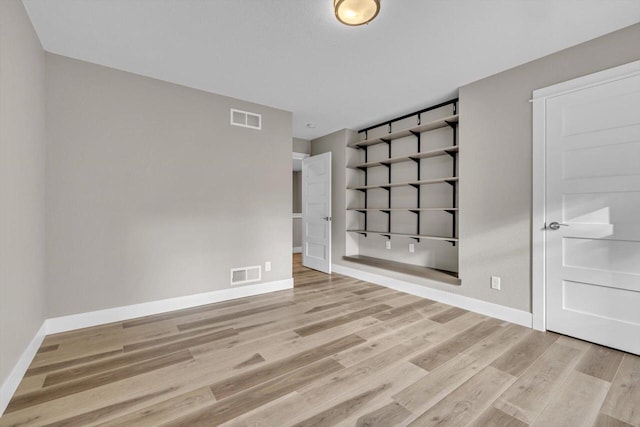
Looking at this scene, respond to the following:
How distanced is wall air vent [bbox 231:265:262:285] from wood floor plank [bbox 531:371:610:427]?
2.89m

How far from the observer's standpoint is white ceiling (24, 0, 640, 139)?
1886mm

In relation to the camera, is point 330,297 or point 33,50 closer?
point 33,50

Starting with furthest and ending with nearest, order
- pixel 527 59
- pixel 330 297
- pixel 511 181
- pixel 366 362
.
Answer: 1. pixel 330 297
2. pixel 511 181
3. pixel 527 59
4. pixel 366 362

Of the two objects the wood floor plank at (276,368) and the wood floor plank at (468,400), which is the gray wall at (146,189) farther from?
the wood floor plank at (468,400)

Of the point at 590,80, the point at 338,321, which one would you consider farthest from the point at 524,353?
the point at 590,80

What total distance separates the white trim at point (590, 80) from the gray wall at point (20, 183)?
384 centimetres

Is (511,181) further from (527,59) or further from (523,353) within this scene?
(523,353)

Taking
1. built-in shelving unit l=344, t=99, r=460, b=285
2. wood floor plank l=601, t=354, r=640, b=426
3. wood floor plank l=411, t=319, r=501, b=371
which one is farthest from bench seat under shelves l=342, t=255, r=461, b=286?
wood floor plank l=601, t=354, r=640, b=426

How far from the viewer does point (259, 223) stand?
3615 mm

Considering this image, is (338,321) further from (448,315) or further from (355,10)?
(355,10)

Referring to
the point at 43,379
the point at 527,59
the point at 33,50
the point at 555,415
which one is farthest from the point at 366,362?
the point at 33,50

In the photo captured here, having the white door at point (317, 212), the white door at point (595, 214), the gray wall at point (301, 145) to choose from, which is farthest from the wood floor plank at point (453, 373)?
the gray wall at point (301, 145)

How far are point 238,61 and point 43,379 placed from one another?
9.02ft

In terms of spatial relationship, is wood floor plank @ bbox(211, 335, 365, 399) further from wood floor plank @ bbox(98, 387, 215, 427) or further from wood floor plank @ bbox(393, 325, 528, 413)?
wood floor plank @ bbox(393, 325, 528, 413)
